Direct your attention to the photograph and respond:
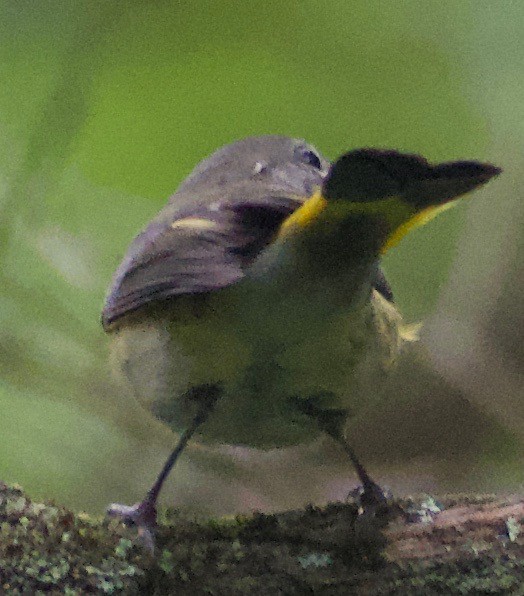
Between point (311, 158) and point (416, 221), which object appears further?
point (311, 158)

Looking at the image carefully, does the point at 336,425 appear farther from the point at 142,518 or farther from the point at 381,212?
the point at 381,212

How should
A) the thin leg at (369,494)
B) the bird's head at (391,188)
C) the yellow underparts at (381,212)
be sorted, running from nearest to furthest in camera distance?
the bird's head at (391,188) → the yellow underparts at (381,212) → the thin leg at (369,494)

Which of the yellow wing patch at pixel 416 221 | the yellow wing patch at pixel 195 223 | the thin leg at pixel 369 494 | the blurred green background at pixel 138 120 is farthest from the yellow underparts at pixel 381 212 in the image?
the blurred green background at pixel 138 120

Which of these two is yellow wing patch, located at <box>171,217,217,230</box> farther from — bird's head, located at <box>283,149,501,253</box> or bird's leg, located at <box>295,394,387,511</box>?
bird's leg, located at <box>295,394,387,511</box>

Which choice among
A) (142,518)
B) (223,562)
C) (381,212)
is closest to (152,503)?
(142,518)

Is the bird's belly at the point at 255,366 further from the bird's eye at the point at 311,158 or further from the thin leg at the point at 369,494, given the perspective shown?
the bird's eye at the point at 311,158

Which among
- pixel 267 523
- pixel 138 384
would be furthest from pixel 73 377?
pixel 267 523

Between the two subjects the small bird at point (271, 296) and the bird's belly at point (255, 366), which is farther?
the bird's belly at point (255, 366)

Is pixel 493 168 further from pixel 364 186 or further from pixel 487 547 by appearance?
pixel 487 547
